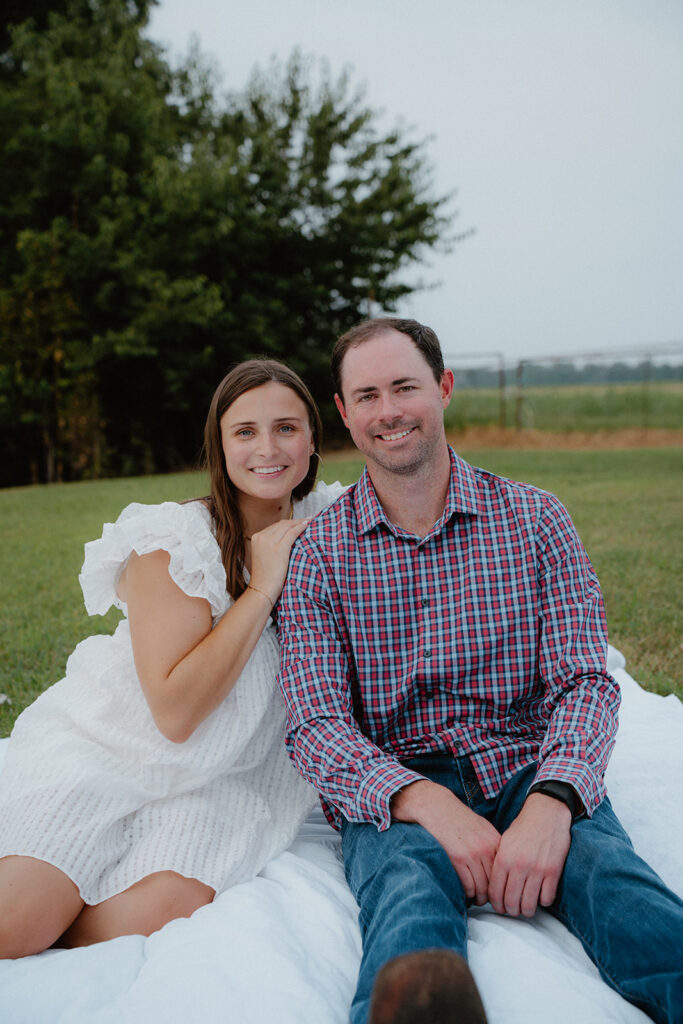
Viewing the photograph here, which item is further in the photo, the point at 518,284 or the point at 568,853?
the point at 518,284

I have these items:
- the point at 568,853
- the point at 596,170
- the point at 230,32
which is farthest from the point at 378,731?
the point at 230,32

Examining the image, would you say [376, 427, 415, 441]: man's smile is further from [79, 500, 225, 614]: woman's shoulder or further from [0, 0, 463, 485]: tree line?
[0, 0, 463, 485]: tree line

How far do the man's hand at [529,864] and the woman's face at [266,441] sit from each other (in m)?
1.13

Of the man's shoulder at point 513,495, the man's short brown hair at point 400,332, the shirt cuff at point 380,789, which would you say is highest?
the man's short brown hair at point 400,332

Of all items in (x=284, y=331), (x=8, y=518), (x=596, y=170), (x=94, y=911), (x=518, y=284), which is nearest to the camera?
(x=94, y=911)

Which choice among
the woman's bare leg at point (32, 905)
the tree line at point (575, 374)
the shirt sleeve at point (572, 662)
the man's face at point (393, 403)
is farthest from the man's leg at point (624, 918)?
the tree line at point (575, 374)

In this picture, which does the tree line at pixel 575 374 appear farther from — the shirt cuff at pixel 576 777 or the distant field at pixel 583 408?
the shirt cuff at pixel 576 777

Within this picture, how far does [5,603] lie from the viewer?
6320mm

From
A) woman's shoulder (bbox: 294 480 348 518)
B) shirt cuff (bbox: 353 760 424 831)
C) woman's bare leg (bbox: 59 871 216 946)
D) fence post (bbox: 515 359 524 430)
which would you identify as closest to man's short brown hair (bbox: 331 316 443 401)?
woman's shoulder (bbox: 294 480 348 518)

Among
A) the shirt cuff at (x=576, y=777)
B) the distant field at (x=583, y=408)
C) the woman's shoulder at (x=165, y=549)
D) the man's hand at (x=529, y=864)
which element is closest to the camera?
the man's hand at (x=529, y=864)

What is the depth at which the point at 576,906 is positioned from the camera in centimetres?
179

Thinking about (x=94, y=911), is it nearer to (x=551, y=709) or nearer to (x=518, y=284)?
(x=551, y=709)

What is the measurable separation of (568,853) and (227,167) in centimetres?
1664

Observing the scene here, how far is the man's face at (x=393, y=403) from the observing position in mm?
2246
